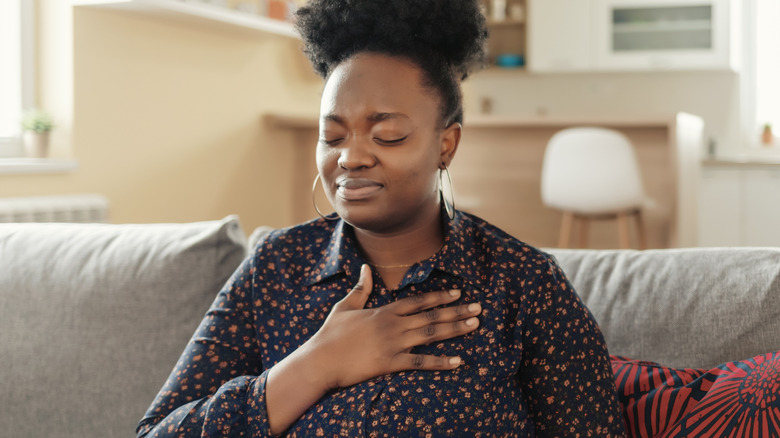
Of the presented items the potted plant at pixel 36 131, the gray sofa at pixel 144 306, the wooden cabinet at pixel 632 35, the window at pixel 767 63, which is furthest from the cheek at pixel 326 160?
the window at pixel 767 63

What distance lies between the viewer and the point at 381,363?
3.44ft

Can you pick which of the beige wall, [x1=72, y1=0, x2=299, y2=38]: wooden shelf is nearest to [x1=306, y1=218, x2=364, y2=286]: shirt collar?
[x1=72, y1=0, x2=299, y2=38]: wooden shelf

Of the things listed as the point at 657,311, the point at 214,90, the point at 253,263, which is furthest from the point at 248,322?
the point at 214,90

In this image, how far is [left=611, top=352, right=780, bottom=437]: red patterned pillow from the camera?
1.05m

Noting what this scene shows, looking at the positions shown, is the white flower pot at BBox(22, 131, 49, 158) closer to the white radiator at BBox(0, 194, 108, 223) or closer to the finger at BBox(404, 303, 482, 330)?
the white radiator at BBox(0, 194, 108, 223)

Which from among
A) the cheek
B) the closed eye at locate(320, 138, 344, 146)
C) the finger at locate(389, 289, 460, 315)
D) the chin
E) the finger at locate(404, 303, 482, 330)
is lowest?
the finger at locate(404, 303, 482, 330)

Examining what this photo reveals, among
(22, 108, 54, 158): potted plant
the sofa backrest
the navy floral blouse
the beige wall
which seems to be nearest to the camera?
the navy floral blouse

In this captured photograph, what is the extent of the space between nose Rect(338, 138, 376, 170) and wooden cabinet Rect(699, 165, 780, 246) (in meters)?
4.76

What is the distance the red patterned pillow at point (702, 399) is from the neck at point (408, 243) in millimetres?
331

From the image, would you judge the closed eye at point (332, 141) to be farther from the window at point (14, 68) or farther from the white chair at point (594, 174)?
the white chair at point (594, 174)

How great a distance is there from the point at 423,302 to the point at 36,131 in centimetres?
259

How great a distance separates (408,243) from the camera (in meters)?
1.16

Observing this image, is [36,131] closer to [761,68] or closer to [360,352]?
[360,352]

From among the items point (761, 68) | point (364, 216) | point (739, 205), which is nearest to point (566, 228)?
point (739, 205)
